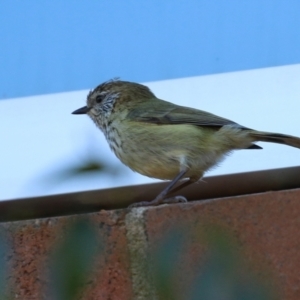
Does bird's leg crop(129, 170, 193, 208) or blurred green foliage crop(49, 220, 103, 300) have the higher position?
blurred green foliage crop(49, 220, 103, 300)

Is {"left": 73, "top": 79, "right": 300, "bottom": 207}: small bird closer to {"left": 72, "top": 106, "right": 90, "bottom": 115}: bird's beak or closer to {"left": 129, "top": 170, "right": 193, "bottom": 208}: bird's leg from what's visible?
{"left": 129, "top": 170, "right": 193, "bottom": 208}: bird's leg

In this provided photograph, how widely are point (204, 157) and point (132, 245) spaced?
3.41ft

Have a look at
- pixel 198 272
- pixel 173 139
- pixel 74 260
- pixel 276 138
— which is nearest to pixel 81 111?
pixel 173 139

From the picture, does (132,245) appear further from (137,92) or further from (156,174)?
(137,92)

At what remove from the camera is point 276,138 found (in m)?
2.56

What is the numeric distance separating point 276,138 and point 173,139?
36cm

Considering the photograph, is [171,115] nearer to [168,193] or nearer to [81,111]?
[168,193]

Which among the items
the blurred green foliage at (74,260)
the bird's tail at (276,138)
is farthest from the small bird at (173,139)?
the blurred green foliage at (74,260)

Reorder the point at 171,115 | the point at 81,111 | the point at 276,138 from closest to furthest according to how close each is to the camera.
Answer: the point at 276,138
the point at 171,115
the point at 81,111

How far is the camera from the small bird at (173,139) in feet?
8.41

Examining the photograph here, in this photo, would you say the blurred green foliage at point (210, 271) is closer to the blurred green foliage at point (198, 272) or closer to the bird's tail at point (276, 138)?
the blurred green foliage at point (198, 272)

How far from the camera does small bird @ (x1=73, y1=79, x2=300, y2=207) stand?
256cm

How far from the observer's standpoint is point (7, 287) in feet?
5.46

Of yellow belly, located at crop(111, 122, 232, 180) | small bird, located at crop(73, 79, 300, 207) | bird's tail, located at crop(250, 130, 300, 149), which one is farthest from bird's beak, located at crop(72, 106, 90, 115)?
bird's tail, located at crop(250, 130, 300, 149)
